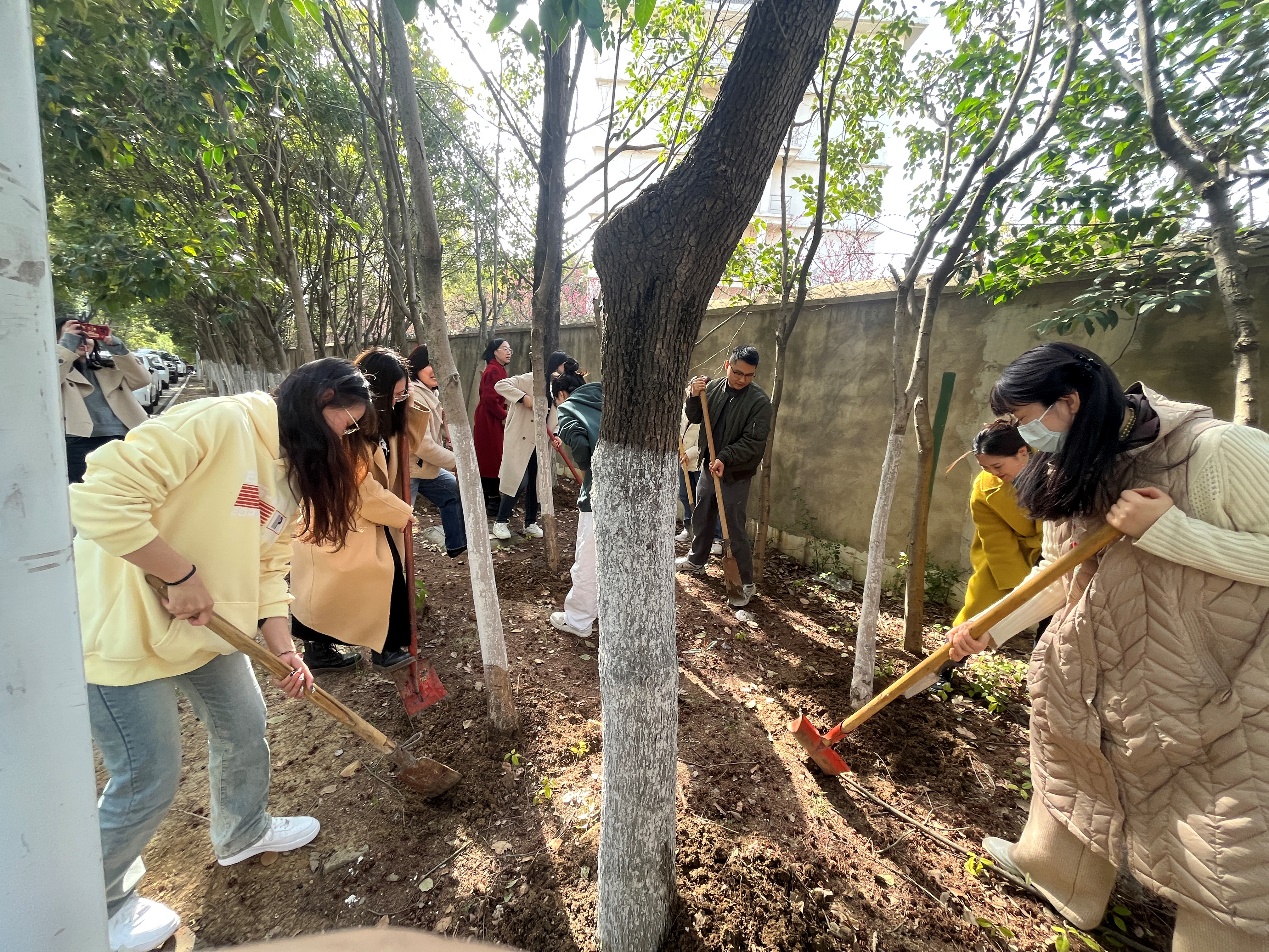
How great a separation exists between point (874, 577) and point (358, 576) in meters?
2.63

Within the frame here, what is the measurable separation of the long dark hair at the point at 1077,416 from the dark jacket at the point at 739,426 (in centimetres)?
239

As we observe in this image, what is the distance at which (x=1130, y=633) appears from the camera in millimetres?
1547

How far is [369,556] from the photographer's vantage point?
103 inches

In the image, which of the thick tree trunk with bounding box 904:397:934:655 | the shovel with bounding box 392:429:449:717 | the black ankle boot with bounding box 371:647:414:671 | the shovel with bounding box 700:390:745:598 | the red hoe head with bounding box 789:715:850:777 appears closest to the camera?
the red hoe head with bounding box 789:715:850:777

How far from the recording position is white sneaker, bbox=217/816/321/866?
1.97 m

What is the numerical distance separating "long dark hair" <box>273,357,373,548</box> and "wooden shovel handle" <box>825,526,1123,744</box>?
235cm

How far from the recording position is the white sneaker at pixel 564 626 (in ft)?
11.8

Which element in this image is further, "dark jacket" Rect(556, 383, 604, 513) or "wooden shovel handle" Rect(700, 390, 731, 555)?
"wooden shovel handle" Rect(700, 390, 731, 555)

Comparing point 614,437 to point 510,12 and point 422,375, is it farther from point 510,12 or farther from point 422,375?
point 422,375

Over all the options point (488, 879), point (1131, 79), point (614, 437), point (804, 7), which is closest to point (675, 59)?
point (1131, 79)

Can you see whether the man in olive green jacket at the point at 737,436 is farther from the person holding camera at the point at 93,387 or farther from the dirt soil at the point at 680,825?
the person holding camera at the point at 93,387

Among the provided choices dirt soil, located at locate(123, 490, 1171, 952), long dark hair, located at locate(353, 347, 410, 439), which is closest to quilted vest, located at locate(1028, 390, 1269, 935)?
dirt soil, located at locate(123, 490, 1171, 952)

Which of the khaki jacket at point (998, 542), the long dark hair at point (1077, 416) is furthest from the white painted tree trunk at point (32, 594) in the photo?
the khaki jacket at point (998, 542)

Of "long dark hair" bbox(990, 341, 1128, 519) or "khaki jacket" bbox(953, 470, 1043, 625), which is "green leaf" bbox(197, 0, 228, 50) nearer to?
"long dark hair" bbox(990, 341, 1128, 519)
